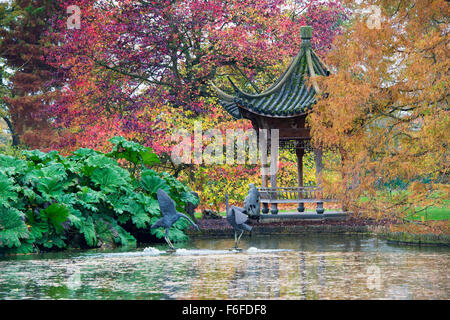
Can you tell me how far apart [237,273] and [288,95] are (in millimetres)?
10994

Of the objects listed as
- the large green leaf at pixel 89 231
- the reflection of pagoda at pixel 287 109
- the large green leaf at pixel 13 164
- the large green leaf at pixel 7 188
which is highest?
the reflection of pagoda at pixel 287 109

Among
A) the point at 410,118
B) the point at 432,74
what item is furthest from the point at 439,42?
the point at 410,118

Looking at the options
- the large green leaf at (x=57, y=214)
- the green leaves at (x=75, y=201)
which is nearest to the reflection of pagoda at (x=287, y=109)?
the green leaves at (x=75, y=201)

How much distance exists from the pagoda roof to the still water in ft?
17.5

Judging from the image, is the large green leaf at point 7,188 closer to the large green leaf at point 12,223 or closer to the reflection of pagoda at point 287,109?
the large green leaf at point 12,223

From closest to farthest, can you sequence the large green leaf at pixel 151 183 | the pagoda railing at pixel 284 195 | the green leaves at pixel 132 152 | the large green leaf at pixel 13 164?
1. the large green leaf at pixel 13 164
2. the large green leaf at pixel 151 183
3. the green leaves at pixel 132 152
4. the pagoda railing at pixel 284 195

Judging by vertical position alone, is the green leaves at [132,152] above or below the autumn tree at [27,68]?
below

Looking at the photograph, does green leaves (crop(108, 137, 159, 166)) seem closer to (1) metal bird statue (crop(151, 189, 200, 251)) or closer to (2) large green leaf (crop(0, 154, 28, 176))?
(2) large green leaf (crop(0, 154, 28, 176))

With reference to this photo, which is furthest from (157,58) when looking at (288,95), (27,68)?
(27,68)

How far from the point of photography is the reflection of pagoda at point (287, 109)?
67.9ft

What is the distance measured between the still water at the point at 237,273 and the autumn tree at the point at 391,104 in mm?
1308

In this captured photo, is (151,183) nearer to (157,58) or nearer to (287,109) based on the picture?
(287,109)

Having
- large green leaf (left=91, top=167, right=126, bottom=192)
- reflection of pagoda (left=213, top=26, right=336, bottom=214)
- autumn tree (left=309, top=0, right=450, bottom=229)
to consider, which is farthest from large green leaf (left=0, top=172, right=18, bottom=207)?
reflection of pagoda (left=213, top=26, right=336, bottom=214)

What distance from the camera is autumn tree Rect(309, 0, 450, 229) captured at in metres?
15.2
